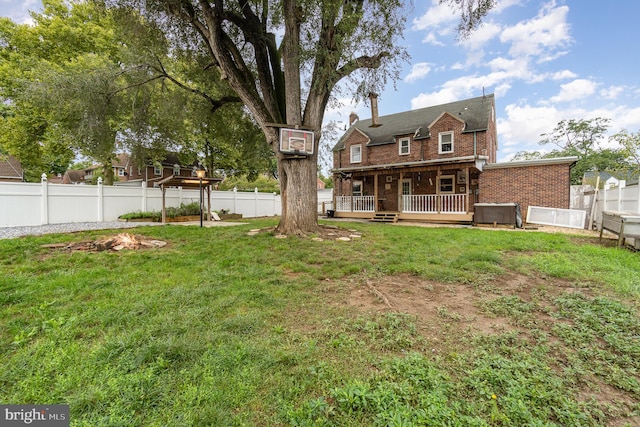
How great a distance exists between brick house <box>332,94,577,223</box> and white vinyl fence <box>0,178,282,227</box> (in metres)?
9.44

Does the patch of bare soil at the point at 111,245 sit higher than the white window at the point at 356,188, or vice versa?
the white window at the point at 356,188

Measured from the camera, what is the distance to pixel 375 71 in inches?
303

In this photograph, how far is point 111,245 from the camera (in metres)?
5.78

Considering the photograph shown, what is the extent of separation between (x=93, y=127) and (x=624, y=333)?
12705 millimetres

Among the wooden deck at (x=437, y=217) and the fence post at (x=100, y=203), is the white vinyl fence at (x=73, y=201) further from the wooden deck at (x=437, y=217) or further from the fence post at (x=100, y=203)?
the wooden deck at (x=437, y=217)

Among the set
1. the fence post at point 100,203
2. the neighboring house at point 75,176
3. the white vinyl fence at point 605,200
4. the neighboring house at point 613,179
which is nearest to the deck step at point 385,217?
the white vinyl fence at point 605,200

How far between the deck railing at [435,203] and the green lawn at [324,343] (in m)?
8.59

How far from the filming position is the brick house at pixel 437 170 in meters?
12.2

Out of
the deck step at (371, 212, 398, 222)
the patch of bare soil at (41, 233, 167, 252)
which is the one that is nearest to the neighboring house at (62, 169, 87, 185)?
the patch of bare soil at (41, 233, 167, 252)

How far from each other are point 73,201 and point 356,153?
49.6 feet

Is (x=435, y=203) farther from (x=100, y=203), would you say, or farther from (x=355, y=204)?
(x=100, y=203)

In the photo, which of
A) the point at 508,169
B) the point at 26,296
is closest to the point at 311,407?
the point at 26,296

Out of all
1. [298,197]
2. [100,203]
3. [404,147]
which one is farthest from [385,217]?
[100,203]

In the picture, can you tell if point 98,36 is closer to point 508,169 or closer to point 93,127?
point 93,127
